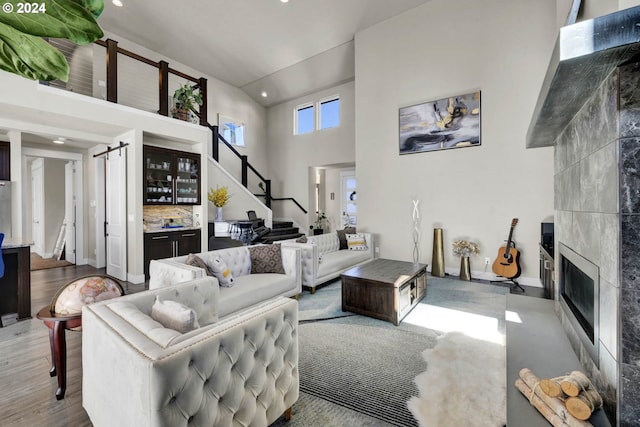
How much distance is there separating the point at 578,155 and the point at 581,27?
104 centimetres

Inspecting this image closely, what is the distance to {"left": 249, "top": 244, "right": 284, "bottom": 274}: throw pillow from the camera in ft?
11.6

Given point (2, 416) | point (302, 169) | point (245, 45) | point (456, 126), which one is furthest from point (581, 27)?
point (302, 169)

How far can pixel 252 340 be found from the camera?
4.51 feet

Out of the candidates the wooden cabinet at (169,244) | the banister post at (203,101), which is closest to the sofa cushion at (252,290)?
the wooden cabinet at (169,244)

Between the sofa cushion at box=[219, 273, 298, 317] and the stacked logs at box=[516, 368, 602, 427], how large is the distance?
228 cm

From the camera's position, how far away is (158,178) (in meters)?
5.04

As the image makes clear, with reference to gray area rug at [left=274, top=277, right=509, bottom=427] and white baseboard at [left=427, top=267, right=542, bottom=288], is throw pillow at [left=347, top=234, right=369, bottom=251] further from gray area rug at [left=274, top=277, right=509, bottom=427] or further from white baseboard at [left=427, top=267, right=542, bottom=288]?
gray area rug at [left=274, top=277, right=509, bottom=427]

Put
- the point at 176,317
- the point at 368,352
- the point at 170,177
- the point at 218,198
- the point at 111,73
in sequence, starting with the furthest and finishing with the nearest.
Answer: the point at 218,198 < the point at 170,177 < the point at 111,73 < the point at 368,352 < the point at 176,317

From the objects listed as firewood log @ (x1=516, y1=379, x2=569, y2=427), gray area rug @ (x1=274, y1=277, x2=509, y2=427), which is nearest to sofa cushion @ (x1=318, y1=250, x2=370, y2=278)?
gray area rug @ (x1=274, y1=277, x2=509, y2=427)

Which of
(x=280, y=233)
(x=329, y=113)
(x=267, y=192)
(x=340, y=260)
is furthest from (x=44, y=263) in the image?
(x=329, y=113)

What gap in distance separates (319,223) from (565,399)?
7213 millimetres

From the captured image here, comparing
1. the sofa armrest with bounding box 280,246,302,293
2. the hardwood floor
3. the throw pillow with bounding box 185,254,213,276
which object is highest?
the throw pillow with bounding box 185,254,213,276

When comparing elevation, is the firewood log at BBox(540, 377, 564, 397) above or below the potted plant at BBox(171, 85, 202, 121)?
below

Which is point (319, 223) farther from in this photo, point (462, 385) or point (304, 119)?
point (462, 385)
